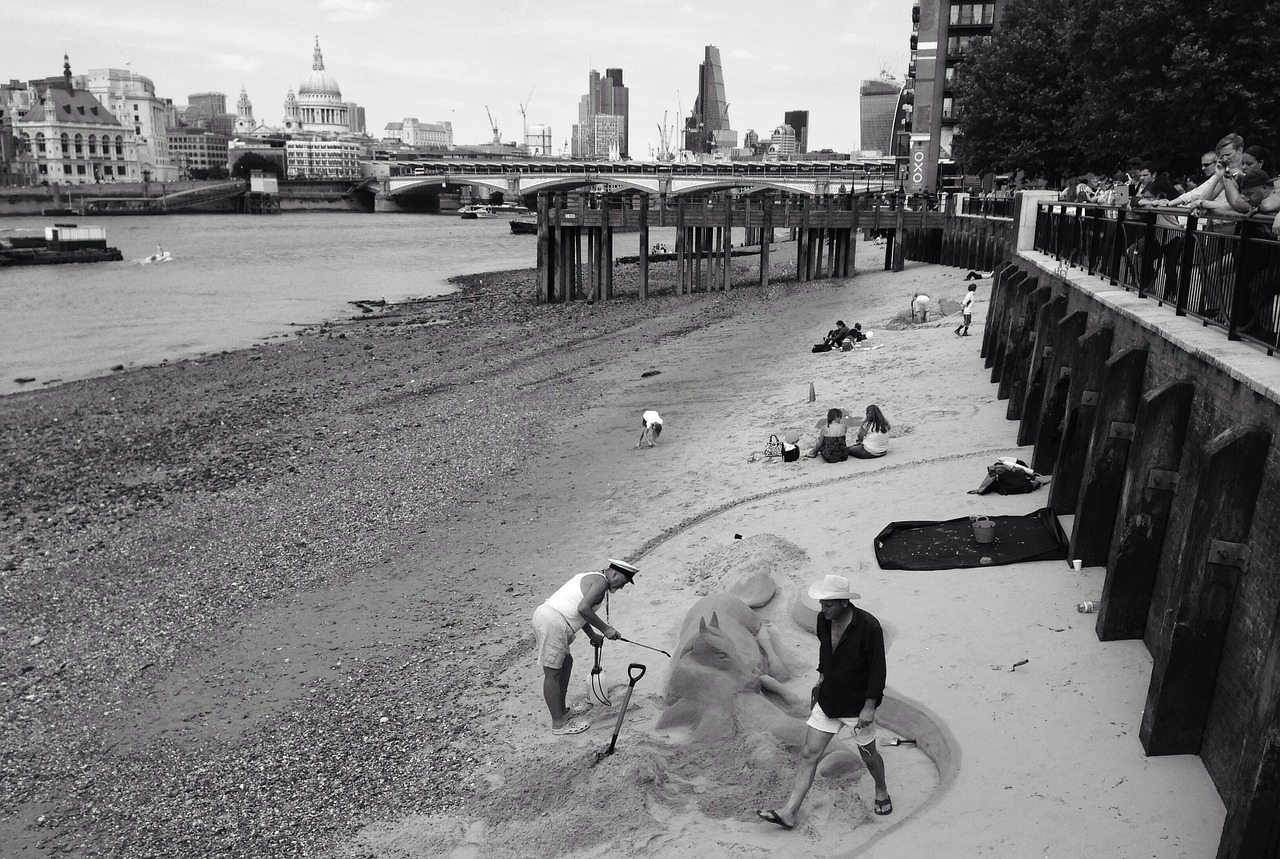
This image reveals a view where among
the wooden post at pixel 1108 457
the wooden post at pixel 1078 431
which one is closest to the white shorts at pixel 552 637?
the wooden post at pixel 1108 457

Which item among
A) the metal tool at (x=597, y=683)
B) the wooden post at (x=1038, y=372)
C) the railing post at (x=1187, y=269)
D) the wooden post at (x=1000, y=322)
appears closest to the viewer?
the metal tool at (x=597, y=683)

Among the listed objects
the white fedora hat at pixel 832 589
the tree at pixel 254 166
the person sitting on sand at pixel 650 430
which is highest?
the tree at pixel 254 166

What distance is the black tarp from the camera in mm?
9023

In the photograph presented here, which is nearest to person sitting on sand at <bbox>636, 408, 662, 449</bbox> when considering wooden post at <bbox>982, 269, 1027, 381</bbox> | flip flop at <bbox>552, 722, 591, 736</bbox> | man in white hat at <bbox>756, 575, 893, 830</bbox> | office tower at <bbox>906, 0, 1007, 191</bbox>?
wooden post at <bbox>982, 269, 1027, 381</bbox>

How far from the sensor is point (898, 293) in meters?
32.0

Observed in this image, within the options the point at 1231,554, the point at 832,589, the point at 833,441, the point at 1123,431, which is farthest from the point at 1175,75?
the point at 832,589

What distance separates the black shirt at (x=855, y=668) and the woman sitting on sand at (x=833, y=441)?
713 cm

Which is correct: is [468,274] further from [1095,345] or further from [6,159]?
[6,159]

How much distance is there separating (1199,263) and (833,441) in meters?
5.21

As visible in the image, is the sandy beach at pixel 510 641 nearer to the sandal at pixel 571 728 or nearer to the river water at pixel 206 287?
the sandal at pixel 571 728

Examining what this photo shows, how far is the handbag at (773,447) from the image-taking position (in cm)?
1379

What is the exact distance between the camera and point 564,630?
7.61 metres

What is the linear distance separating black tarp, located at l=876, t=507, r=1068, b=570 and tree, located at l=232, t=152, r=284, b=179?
19294cm

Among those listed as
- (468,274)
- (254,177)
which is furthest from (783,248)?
(254,177)
